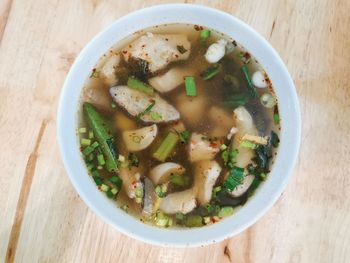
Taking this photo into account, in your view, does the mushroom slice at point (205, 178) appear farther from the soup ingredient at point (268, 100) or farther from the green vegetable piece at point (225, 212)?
the soup ingredient at point (268, 100)

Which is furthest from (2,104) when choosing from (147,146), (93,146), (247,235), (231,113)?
(247,235)

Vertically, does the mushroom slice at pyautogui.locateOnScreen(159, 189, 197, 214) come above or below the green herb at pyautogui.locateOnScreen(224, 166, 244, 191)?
below

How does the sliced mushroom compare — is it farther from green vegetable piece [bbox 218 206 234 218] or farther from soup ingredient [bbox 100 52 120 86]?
green vegetable piece [bbox 218 206 234 218]

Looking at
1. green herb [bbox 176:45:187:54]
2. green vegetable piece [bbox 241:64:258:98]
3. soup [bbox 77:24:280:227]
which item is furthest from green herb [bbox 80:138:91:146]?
green vegetable piece [bbox 241:64:258:98]

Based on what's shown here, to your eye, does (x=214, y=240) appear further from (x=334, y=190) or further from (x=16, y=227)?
(x=16, y=227)

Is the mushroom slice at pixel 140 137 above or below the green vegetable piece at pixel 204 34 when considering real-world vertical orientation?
below

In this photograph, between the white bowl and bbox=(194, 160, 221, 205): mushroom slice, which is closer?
the white bowl

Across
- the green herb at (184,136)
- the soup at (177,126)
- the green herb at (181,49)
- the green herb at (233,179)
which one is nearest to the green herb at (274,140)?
the soup at (177,126)
